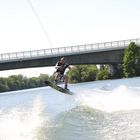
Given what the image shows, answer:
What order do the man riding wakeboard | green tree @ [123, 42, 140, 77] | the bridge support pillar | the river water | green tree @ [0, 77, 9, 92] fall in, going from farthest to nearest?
1. green tree @ [0, 77, 9, 92]
2. the bridge support pillar
3. green tree @ [123, 42, 140, 77]
4. the man riding wakeboard
5. the river water

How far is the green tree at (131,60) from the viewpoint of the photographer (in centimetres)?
8144

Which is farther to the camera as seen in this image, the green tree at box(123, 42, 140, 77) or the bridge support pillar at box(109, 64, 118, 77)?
the bridge support pillar at box(109, 64, 118, 77)

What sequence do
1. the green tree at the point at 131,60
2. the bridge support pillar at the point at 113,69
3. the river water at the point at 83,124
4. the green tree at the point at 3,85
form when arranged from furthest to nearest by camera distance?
the green tree at the point at 3,85, the bridge support pillar at the point at 113,69, the green tree at the point at 131,60, the river water at the point at 83,124

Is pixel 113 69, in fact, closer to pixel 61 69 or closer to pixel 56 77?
pixel 56 77

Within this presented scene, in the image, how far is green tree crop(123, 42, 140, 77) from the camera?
81.4m

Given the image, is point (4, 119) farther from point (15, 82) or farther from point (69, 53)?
point (15, 82)

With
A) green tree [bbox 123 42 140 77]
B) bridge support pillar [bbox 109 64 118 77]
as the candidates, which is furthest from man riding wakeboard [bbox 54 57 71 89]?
bridge support pillar [bbox 109 64 118 77]

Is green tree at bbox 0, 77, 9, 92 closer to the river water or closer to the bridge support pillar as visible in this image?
the bridge support pillar

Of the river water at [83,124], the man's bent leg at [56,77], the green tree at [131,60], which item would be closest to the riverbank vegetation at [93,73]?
the green tree at [131,60]

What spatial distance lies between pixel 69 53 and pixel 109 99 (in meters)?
53.0

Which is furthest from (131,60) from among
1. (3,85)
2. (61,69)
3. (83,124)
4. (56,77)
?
(83,124)

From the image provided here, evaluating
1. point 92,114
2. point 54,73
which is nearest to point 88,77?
point 54,73

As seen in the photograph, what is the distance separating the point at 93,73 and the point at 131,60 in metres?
27.9

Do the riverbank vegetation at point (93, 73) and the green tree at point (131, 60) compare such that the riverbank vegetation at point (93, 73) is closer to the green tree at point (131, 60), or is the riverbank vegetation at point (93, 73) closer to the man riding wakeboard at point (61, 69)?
the green tree at point (131, 60)
